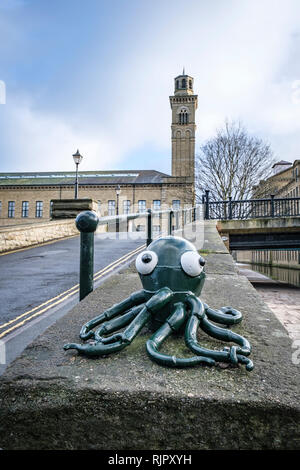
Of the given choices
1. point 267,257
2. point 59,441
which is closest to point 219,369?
point 59,441

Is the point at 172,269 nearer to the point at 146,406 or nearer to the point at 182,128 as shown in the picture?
the point at 146,406

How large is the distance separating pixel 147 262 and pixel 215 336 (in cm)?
46

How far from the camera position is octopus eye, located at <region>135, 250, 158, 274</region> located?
4.60 ft

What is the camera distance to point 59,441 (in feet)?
3.14

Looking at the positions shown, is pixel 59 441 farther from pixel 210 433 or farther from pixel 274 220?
pixel 274 220

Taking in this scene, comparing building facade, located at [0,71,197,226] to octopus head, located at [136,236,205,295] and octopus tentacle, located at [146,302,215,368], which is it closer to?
octopus head, located at [136,236,205,295]

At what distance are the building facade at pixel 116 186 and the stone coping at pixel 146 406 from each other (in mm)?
39557

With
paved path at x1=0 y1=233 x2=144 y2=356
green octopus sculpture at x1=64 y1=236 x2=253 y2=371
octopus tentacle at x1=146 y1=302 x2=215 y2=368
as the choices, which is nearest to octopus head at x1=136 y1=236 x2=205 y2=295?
green octopus sculpture at x1=64 y1=236 x2=253 y2=371

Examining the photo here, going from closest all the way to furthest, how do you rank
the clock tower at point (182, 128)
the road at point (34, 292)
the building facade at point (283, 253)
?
the road at point (34, 292) < the building facade at point (283, 253) < the clock tower at point (182, 128)

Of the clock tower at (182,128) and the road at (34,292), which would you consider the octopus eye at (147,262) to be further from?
the clock tower at (182,128)

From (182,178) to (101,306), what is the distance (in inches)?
1732

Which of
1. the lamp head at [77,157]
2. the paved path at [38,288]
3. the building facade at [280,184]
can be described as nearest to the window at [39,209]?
the lamp head at [77,157]

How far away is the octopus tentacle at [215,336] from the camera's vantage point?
114 centimetres

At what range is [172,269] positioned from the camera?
4.57 ft
